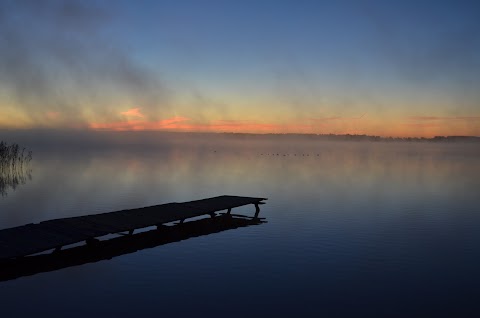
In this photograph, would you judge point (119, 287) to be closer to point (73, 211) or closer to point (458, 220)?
point (73, 211)

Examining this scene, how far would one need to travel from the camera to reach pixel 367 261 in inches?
768

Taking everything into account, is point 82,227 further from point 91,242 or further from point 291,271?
point 291,271

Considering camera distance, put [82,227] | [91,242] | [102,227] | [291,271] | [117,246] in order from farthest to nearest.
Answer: [117,246]
[102,227]
[82,227]
[91,242]
[291,271]

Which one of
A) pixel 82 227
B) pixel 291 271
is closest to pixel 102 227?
pixel 82 227

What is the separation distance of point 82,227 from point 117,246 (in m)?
1.98

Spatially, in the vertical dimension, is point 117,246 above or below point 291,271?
above

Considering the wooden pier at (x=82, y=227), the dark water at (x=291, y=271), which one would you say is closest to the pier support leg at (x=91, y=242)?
the wooden pier at (x=82, y=227)

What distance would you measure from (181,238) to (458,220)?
19.5m

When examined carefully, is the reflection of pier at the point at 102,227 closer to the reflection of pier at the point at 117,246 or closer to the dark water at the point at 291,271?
the reflection of pier at the point at 117,246

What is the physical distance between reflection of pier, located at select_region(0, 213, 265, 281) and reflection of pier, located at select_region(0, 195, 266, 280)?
6 centimetres

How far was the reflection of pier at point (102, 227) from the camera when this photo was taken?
57.2 ft

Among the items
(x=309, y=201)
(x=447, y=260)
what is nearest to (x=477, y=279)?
(x=447, y=260)

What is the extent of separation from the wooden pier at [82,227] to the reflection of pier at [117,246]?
2.00 feet

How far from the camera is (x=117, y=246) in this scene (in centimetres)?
2156
